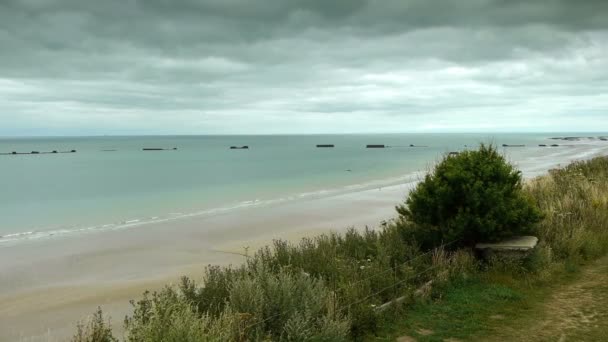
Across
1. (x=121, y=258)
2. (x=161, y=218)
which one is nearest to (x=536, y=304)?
(x=121, y=258)

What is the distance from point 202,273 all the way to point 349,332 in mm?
7063

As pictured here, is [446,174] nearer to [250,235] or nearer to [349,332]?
[349,332]

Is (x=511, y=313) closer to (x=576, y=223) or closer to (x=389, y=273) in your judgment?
(x=389, y=273)

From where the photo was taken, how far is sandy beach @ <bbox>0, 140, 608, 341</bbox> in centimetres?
987

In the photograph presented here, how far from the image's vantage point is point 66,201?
110 ft

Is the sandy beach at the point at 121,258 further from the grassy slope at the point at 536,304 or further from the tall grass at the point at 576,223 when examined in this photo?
the tall grass at the point at 576,223

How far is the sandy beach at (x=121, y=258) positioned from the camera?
9.87m

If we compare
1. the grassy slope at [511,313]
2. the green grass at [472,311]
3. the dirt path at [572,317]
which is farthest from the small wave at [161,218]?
the dirt path at [572,317]

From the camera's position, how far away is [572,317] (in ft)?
22.4

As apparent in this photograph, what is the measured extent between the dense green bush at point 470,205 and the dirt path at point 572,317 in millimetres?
1508

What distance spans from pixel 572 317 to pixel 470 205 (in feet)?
9.50

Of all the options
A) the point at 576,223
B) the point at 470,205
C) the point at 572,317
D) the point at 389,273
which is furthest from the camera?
the point at 576,223

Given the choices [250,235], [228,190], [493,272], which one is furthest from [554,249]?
[228,190]

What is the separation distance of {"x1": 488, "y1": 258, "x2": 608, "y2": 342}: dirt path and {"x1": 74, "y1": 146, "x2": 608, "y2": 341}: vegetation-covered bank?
52 centimetres
